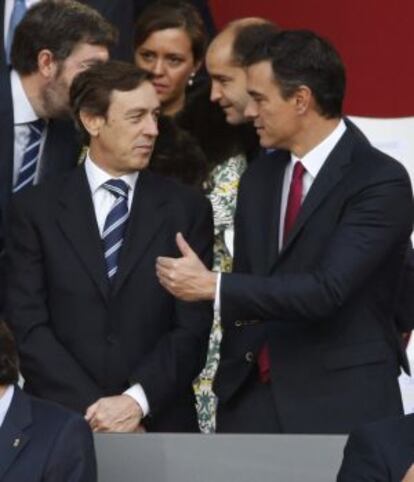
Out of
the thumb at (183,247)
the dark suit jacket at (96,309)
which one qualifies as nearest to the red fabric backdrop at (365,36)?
the dark suit jacket at (96,309)

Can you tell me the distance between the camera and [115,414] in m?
5.82

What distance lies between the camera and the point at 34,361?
592 cm

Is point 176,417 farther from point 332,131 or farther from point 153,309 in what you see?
point 332,131

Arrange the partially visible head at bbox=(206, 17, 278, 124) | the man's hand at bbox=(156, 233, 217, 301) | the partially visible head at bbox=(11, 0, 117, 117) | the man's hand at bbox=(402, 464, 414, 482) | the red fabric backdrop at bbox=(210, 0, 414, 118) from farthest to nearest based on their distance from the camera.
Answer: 1. the red fabric backdrop at bbox=(210, 0, 414, 118)
2. the partially visible head at bbox=(206, 17, 278, 124)
3. the partially visible head at bbox=(11, 0, 117, 117)
4. the man's hand at bbox=(156, 233, 217, 301)
5. the man's hand at bbox=(402, 464, 414, 482)

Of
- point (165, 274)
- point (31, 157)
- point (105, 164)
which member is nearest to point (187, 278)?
point (165, 274)

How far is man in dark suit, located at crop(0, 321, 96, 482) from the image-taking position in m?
5.24

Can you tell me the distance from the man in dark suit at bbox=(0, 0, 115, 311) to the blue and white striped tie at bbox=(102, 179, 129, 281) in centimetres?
35

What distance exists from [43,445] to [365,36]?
3045mm

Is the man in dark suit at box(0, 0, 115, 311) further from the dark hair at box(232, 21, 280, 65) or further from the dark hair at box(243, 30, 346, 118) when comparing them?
the dark hair at box(243, 30, 346, 118)

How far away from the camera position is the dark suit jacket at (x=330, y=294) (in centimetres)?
571

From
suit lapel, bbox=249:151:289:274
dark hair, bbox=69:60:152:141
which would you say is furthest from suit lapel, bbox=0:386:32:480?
dark hair, bbox=69:60:152:141

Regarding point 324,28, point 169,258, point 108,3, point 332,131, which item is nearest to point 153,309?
point 169,258

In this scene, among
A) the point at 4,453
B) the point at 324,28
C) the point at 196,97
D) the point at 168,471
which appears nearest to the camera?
the point at 4,453

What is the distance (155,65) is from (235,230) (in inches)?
39.7
